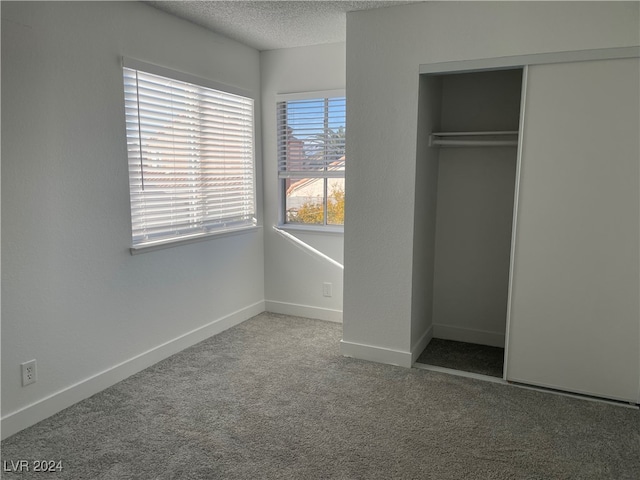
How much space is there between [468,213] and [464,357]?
1085 mm

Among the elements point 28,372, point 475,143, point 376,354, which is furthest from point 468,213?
point 28,372

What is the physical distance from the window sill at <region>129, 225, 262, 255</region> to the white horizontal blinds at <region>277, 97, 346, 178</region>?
2.01 ft

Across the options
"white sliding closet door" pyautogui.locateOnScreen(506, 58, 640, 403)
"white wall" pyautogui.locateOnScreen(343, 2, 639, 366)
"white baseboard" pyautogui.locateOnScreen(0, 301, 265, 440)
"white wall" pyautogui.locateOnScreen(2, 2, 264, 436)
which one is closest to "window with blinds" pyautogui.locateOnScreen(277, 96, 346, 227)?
"white wall" pyautogui.locateOnScreen(343, 2, 639, 366)

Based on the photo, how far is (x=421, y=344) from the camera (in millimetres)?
3547

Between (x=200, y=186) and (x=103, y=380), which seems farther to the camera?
(x=200, y=186)

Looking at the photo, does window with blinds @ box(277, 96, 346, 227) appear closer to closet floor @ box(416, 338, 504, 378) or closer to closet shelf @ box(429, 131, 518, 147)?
closet shelf @ box(429, 131, 518, 147)

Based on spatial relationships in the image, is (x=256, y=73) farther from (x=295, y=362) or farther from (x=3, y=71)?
(x=295, y=362)

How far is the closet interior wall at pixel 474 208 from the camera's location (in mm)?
3463

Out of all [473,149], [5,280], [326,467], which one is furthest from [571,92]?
[5,280]

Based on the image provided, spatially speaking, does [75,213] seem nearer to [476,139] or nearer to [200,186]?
[200,186]

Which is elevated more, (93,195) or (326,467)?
(93,195)

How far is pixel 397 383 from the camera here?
3025mm

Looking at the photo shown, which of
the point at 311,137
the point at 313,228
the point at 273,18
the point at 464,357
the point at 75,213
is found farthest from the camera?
the point at 313,228

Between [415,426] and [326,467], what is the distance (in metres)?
0.60
